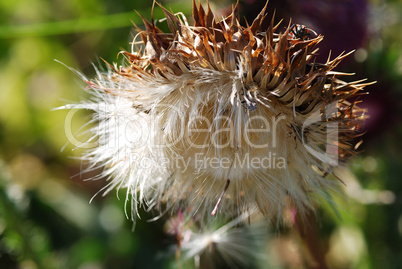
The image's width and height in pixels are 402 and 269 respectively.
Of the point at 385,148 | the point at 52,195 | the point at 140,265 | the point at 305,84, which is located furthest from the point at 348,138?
the point at 52,195

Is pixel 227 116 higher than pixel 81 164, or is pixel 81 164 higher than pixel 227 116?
pixel 227 116

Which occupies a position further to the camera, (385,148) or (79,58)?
(79,58)

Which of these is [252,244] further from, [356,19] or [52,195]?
[52,195]

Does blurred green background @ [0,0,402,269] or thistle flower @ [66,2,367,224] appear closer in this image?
thistle flower @ [66,2,367,224]

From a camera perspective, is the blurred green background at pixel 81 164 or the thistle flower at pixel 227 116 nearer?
the thistle flower at pixel 227 116
